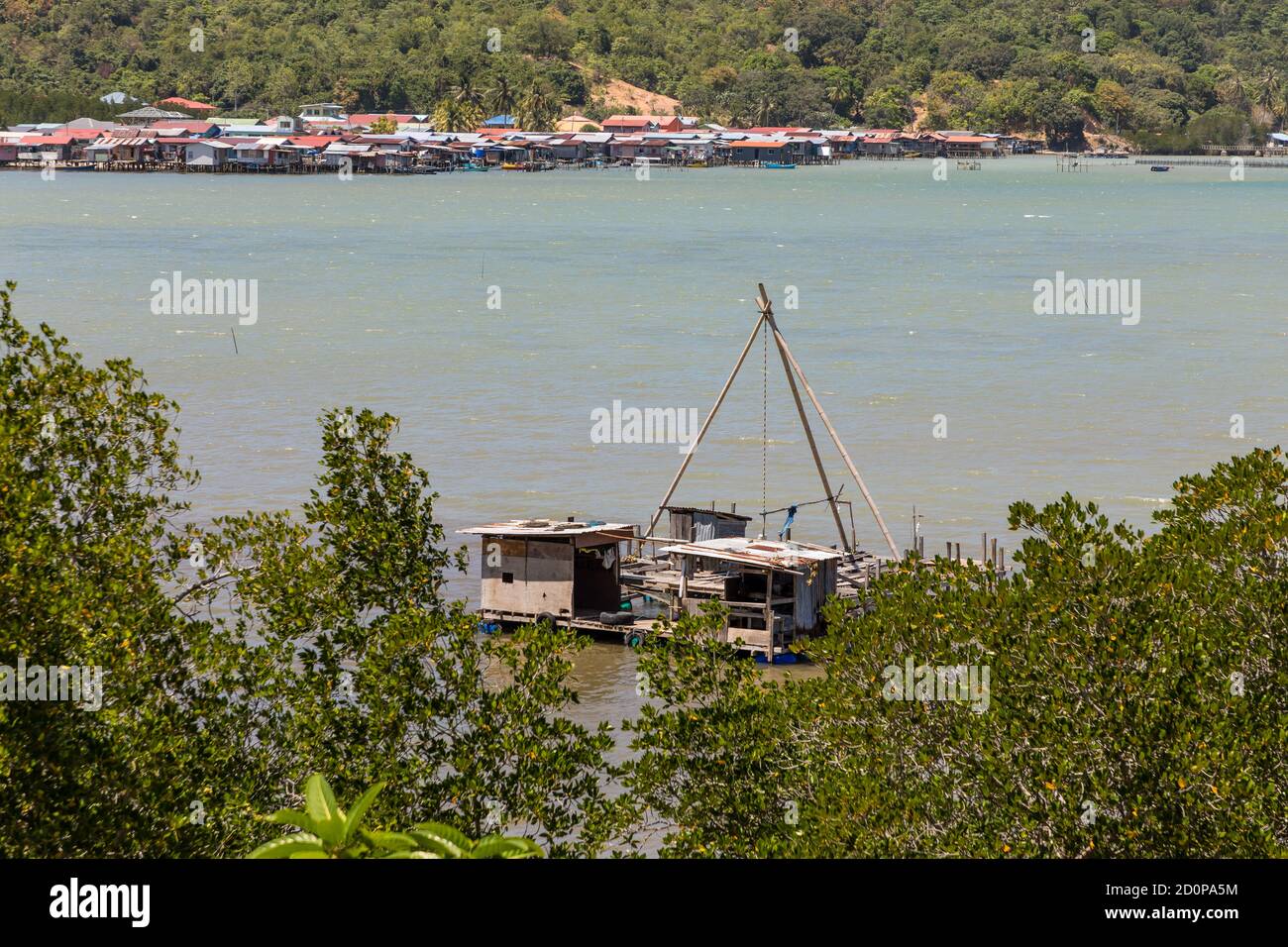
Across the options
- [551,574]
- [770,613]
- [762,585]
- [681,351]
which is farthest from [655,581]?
[681,351]

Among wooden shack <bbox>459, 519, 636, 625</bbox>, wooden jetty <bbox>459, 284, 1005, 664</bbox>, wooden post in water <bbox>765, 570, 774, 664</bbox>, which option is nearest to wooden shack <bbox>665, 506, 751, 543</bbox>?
wooden jetty <bbox>459, 284, 1005, 664</bbox>

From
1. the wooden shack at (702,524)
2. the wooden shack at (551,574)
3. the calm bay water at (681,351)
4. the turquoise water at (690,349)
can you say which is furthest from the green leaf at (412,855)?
the turquoise water at (690,349)

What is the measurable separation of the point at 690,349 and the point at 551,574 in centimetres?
4499

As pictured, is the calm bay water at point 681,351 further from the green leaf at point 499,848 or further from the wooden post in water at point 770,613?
the green leaf at point 499,848

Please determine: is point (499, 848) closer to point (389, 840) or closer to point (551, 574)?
point (389, 840)

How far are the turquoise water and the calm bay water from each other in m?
0.21

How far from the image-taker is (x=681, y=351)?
248ft

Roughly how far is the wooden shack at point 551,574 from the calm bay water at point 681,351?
1758mm

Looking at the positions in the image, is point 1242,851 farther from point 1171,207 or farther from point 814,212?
point 1171,207

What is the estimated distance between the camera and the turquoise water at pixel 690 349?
158 feet

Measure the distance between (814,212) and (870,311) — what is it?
8407 cm

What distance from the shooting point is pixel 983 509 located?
4391cm

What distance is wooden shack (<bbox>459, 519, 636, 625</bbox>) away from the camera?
3164 centimetres
